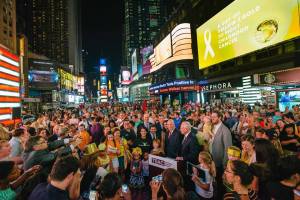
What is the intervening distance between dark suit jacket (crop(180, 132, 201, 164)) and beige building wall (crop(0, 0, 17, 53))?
1370 centimetres

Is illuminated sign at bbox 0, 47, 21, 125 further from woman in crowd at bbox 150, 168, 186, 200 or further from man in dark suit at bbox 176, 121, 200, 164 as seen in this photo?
woman in crowd at bbox 150, 168, 186, 200

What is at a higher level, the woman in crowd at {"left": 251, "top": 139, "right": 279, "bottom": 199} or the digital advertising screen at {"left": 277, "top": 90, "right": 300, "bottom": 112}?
the digital advertising screen at {"left": 277, "top": 90, "right": 300, "bottom": 112}

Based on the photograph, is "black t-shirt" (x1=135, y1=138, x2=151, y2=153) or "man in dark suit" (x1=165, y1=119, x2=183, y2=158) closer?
"man in dark suit" (x1=165, y1=119, x2=183, y2=158)

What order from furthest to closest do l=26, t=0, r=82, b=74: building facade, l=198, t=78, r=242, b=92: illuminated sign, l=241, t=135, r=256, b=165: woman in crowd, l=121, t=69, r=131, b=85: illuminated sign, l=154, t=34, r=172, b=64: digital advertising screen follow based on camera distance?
l=26, t=0, r=82, b=74: building facade, l=121, t=69, r=131, b=85: illuminated sign, l=154, t=34, r=172, b=64: digital advertising screen, l=198, t=78, r=242, b=92: illuminated sign, l=241, t=135, r=256, b=165: woman in crowd

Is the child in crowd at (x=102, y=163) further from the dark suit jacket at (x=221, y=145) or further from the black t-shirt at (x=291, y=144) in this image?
the black t-shirt at (x=291, y=144)

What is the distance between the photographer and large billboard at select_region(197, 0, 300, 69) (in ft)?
45.4

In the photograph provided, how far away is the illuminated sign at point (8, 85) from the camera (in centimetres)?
1308

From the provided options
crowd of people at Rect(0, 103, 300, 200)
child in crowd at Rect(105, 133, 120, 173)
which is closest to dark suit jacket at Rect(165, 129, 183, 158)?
crowd of people at Rect(0, 103, 300, 200)

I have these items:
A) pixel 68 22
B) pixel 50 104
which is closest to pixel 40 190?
pixel 50 104

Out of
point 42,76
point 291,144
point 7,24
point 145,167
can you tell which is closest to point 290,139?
point 291,144

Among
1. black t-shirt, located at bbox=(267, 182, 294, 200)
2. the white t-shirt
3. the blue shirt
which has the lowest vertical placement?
the white t-shirt

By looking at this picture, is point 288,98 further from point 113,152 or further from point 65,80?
point 65,80

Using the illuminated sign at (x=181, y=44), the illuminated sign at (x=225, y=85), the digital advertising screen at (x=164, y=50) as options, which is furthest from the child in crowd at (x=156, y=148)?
the digital advertising screen at (x=164, y=50)

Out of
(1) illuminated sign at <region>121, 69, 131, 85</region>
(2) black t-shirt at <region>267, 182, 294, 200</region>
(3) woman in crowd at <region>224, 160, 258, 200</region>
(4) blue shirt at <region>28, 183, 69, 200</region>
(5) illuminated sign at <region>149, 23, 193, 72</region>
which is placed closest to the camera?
(4) blue shirt at <region>28, 183, 69, 200</region>
